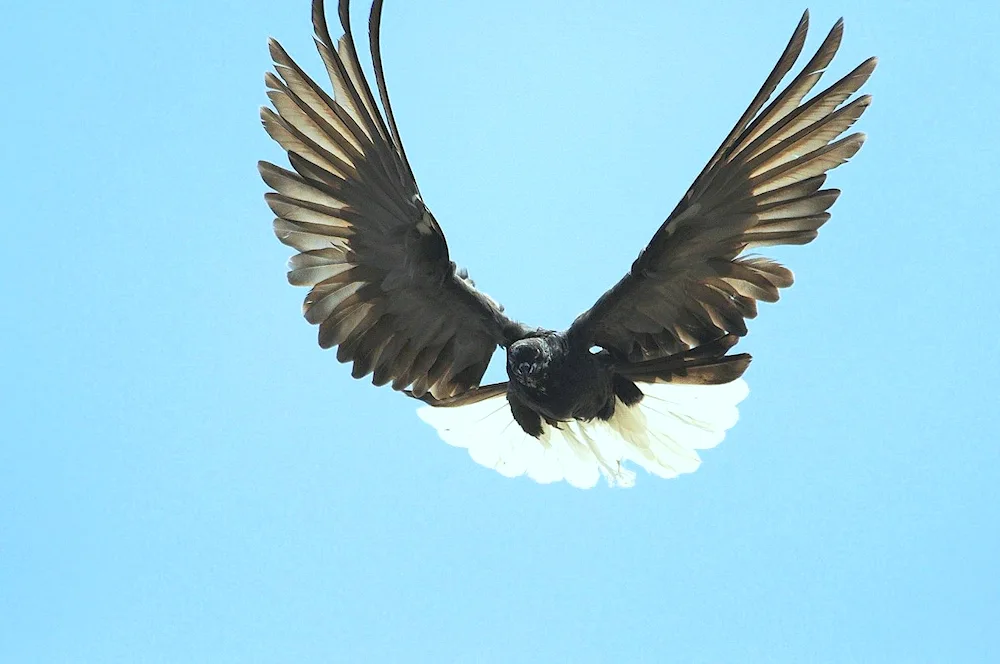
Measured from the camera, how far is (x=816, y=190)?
3562 mm

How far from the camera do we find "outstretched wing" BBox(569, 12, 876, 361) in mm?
3445

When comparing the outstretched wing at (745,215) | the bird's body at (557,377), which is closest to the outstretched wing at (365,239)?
the bird's body at (557,377)

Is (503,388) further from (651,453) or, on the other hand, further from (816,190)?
(816,190)

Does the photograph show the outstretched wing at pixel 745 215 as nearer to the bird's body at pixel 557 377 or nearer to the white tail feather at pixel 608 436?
the bird's body at pixel 557 377

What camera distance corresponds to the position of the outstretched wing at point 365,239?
3641mm

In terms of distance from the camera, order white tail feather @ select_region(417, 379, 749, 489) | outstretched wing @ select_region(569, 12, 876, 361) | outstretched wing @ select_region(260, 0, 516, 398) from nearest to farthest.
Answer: outstretched wing @ select_region(569, 12, 876, 361), outstretched wing @ select_region(260, 0, 516, 398), white tail feather @ select_region(417, 379, 749, 489)

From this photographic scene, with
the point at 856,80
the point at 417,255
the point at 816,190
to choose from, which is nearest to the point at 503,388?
the point at 417,255

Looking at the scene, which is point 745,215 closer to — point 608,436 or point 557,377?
point 557,377

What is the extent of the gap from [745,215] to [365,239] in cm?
148

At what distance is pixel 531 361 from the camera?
387 centimetres

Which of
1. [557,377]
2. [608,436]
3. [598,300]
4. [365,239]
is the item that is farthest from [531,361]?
[608,436]

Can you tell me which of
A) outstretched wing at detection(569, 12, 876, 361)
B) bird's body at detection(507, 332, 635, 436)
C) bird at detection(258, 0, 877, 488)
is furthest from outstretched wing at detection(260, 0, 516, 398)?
outstretched wing at detection(569, 12, 876, 361)

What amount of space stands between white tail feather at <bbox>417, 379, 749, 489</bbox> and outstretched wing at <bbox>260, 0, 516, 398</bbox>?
362 millimetres

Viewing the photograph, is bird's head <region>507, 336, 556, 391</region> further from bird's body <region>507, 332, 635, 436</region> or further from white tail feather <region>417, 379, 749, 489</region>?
white tail feather <region>417, 379, 749, 489</region>
